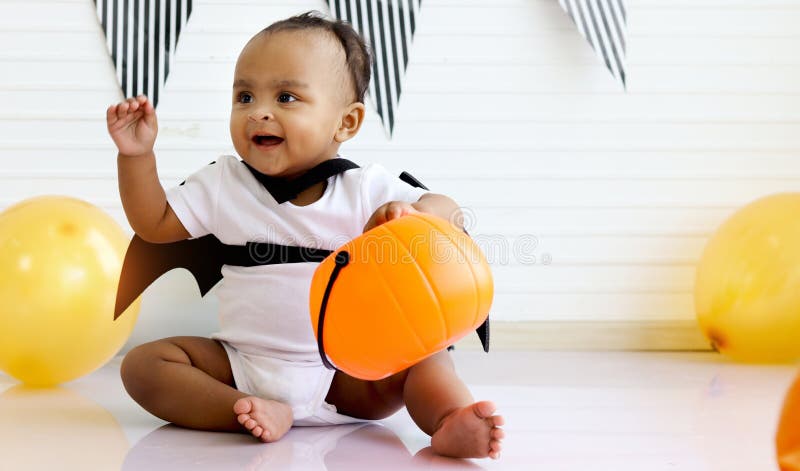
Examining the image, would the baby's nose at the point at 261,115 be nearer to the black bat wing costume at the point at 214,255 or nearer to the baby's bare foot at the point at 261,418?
the black bat wing costume at the point at 214,255

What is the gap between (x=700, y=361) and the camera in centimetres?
224

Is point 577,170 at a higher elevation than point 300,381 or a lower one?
higher

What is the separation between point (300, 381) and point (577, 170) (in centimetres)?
124

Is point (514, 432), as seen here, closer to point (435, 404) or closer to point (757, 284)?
point (435, 404)

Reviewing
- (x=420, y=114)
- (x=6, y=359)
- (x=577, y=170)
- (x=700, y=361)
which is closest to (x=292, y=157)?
(x=6, y=359)

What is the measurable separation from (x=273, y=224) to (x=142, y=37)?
1.03 metres

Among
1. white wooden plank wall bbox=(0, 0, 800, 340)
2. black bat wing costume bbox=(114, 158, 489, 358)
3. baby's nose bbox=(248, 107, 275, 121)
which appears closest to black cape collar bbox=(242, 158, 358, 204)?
black bat wing costume bbox=(114, 158, 489, 358)

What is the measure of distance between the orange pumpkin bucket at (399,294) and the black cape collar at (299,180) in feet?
0.89

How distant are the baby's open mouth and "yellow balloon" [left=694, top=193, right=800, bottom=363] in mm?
1221

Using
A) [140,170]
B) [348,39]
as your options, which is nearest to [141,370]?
[140,170]

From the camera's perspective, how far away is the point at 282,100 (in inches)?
56.7

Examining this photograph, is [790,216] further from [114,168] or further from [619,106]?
[114,168]

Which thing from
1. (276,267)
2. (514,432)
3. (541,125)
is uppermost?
(541,125)

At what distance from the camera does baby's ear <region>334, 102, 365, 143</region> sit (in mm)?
1526
